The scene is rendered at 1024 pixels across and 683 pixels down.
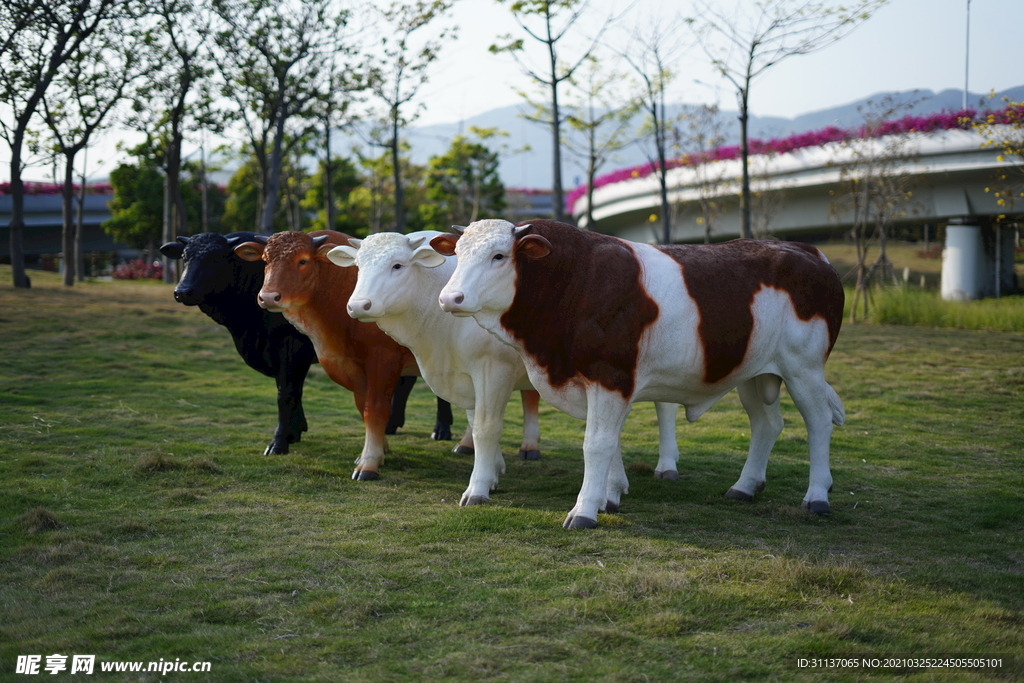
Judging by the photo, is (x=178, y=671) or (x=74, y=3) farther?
(x=74, y=3)

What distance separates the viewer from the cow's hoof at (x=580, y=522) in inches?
216

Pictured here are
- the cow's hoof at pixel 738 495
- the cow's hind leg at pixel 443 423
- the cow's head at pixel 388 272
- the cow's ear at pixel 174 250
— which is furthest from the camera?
the cow's hind leg at pixel 443 423

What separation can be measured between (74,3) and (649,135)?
52.3 feet

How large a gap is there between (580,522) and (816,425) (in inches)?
72.1

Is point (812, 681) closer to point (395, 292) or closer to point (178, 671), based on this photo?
point (178, 671)

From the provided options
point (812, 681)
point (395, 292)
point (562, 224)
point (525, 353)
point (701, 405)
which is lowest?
point (812, 681)

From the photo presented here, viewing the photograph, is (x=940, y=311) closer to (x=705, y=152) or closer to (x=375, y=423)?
(x=705, y=152)

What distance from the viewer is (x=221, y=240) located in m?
7.71

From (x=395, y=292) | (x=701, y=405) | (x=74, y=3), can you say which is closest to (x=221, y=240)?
(x=395, y=292)

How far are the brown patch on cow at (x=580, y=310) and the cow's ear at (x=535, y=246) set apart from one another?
0.10m

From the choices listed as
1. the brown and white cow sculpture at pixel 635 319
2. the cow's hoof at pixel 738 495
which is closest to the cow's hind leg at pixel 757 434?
the cow's hoof at pixel 738 495

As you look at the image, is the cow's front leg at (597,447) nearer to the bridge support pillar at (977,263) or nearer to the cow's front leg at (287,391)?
the cow's front leg at (287,391)

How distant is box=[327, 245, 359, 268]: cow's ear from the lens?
21.6 feet

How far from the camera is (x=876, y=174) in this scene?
21094 millimetres
